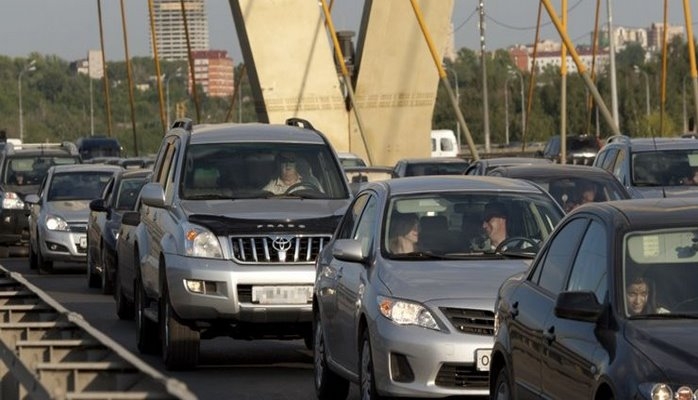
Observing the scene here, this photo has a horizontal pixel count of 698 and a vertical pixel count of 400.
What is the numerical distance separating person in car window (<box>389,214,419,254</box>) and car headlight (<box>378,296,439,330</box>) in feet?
3.01

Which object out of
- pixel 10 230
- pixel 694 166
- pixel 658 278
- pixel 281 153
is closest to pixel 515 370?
pixel 658 278

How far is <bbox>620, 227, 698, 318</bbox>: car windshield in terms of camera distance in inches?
341

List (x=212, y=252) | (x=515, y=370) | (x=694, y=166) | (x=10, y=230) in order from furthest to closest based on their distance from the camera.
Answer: (x=10, y=230), (x=694, y=166), (x=212, y=252), (x=515, y=370)

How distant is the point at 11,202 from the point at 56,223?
658cm

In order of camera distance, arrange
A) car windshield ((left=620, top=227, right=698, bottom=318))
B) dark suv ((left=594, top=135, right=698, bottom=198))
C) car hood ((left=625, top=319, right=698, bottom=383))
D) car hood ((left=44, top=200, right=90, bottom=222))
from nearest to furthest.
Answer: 1. car hood ((left=625, top=319, right=698, bottom=383))
2. car windshield ((left=620, top=227, right=698, bottom=318))
3. dark suv ((left=594, top=135, right=698, bottom=198))
4. car hood ((left=44, top=200, right=90, bottom=222))

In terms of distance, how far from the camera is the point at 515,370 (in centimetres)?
984

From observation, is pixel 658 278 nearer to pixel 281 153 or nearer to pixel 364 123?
pixel 281 153

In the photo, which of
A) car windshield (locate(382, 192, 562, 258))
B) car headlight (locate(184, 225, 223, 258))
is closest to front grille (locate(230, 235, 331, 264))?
car headlight (locate(184, 225, 223, 258))

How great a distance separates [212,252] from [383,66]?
42.5 m

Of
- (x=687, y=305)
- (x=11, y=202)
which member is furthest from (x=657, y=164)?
(x=687, y=305)

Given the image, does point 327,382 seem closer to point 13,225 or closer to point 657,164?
point 657,164

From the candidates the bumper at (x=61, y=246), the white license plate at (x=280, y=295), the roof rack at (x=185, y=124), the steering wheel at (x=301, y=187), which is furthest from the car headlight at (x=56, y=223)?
the white license plate at (x=280, y=295)

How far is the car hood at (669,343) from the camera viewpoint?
789 centimetres

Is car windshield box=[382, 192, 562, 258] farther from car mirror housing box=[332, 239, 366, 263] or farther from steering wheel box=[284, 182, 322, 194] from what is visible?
steering wheel box=[284, 182, 322, 194]
